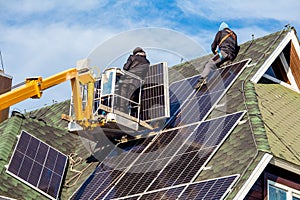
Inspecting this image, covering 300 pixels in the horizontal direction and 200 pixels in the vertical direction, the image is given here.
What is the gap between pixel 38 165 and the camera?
2370cm

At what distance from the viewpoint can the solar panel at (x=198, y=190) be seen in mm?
19016

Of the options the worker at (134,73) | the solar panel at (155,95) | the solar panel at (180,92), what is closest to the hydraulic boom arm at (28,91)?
the worker at (134,73)

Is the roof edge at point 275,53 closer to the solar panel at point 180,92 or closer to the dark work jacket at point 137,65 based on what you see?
the solar panel at point 180,92

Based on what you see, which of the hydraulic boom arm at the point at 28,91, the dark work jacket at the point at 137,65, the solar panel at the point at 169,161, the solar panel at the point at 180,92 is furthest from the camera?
the solar panel at the point at 180,92

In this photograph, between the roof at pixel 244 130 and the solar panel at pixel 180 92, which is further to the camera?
the solar panel at pixel 180 92

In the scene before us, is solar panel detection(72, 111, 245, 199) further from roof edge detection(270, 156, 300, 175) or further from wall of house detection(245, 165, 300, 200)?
roof edge detection(270, 156, 300, 175)

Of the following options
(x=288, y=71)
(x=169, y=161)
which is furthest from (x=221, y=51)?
(x=169, y=161)

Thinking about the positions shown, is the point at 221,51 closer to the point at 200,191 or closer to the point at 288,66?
the point at 288,66

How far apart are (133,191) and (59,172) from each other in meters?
3.79

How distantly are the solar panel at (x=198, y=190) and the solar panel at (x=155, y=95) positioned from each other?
3.69 meters

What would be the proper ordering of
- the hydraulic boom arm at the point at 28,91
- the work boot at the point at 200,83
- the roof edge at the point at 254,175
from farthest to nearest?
the work boot at the point at 200,83 < the hydraulic boom arm at the point at 28,91 < the roof edge at the point at 254,175

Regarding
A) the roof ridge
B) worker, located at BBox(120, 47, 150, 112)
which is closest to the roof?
the roof ridge

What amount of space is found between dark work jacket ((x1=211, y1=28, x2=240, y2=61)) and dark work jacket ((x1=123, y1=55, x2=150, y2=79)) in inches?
97.3

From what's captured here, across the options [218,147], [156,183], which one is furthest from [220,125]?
[156,183]
